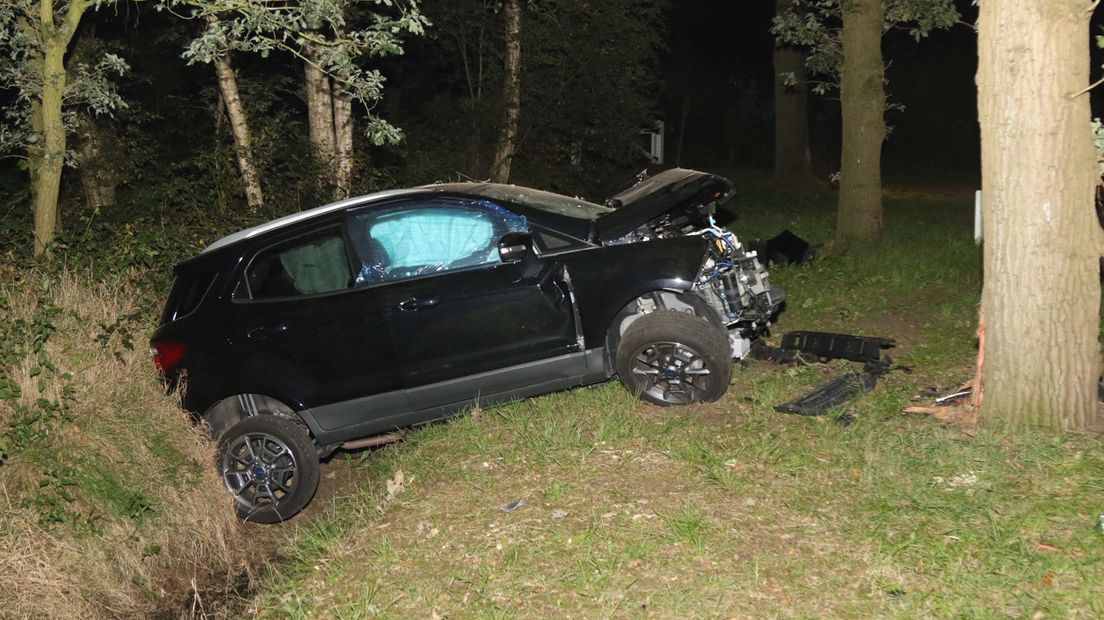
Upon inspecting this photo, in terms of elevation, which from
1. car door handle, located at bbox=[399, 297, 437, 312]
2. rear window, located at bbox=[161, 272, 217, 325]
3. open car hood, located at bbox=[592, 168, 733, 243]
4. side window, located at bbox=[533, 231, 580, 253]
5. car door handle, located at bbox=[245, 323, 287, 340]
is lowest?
car door handle, located at bbox=[245, 323, 287, 340]

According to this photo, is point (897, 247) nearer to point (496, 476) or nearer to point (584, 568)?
point (496, 476)

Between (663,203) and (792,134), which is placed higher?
(792,134)

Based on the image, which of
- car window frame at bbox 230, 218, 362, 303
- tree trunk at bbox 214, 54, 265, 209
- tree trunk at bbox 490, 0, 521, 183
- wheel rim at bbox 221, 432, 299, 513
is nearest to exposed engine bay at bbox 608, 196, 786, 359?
car window frame at bbox 230, 218, 362, 303

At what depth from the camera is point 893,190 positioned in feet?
88.2

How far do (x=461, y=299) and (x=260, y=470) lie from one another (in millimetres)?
1707

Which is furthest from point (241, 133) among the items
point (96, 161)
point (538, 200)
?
point (538, 200)

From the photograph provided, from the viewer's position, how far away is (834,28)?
585 inches

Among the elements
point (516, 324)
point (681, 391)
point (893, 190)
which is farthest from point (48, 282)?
point (893, 190)

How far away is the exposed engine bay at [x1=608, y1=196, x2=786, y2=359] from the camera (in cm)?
756

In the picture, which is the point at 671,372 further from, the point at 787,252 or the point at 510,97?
the point at 510,97

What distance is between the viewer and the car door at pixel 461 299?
7230 millimetres

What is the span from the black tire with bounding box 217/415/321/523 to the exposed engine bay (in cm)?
228

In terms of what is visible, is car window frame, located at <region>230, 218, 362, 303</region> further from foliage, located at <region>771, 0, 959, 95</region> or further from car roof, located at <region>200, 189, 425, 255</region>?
foliage, located at <region>771, 0, 959, 95</region>

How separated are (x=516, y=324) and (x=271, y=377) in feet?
5.31
